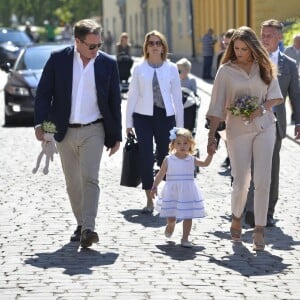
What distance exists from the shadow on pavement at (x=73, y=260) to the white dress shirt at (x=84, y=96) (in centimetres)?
104

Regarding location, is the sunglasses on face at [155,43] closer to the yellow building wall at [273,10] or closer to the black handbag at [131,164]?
the black handbag at [131,164]

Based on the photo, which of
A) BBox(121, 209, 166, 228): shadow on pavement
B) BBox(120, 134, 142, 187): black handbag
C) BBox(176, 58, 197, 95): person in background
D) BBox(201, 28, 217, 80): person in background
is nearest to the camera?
BBox(121, 209, 166, 228): shadow on pavement

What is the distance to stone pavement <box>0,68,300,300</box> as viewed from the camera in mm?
7906

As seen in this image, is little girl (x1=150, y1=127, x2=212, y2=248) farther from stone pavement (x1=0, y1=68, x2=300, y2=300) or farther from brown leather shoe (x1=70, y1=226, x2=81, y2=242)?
brown leather shoe (x1=70, y1=226, x2=81, y2=242)

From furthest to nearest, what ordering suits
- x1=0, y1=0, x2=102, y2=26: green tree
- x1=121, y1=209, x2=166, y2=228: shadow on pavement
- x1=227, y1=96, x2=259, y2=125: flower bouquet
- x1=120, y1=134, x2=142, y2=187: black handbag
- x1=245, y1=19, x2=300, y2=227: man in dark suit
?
x1=0, y1=0, x2=102, y2=26: green tree, x1=120, y1=134, x2=142, y2=187: black handbag, x1=121, y1=209, x2=166, y2=228: shadow on pavement, x1=245, y1=19, x2=300, y2=227: man in dark suit, x1=227, y1=96, x2=259, y2=125: flower bouquet

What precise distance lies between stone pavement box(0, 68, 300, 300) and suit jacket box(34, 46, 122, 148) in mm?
947

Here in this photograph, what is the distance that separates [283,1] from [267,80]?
32.1 meters

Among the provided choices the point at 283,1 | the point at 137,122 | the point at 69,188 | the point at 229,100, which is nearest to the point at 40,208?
the point at 137,122

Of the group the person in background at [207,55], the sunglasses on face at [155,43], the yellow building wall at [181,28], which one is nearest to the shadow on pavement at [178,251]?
the sunglasses on face at [155,43]

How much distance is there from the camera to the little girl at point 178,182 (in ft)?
32.3

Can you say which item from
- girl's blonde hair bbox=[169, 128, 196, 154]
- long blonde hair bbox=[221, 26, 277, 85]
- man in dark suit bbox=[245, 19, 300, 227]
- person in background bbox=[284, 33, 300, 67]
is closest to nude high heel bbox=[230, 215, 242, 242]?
girl's blonde hair bbox=[169, 128, 196, 154]

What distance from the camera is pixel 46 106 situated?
9750 millimetres

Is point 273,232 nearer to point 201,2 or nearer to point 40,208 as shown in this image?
point 40,208

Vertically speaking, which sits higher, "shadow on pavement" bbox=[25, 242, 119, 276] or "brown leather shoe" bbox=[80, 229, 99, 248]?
"brown leather shoe" bbox=[80, 229, 99, 248]
